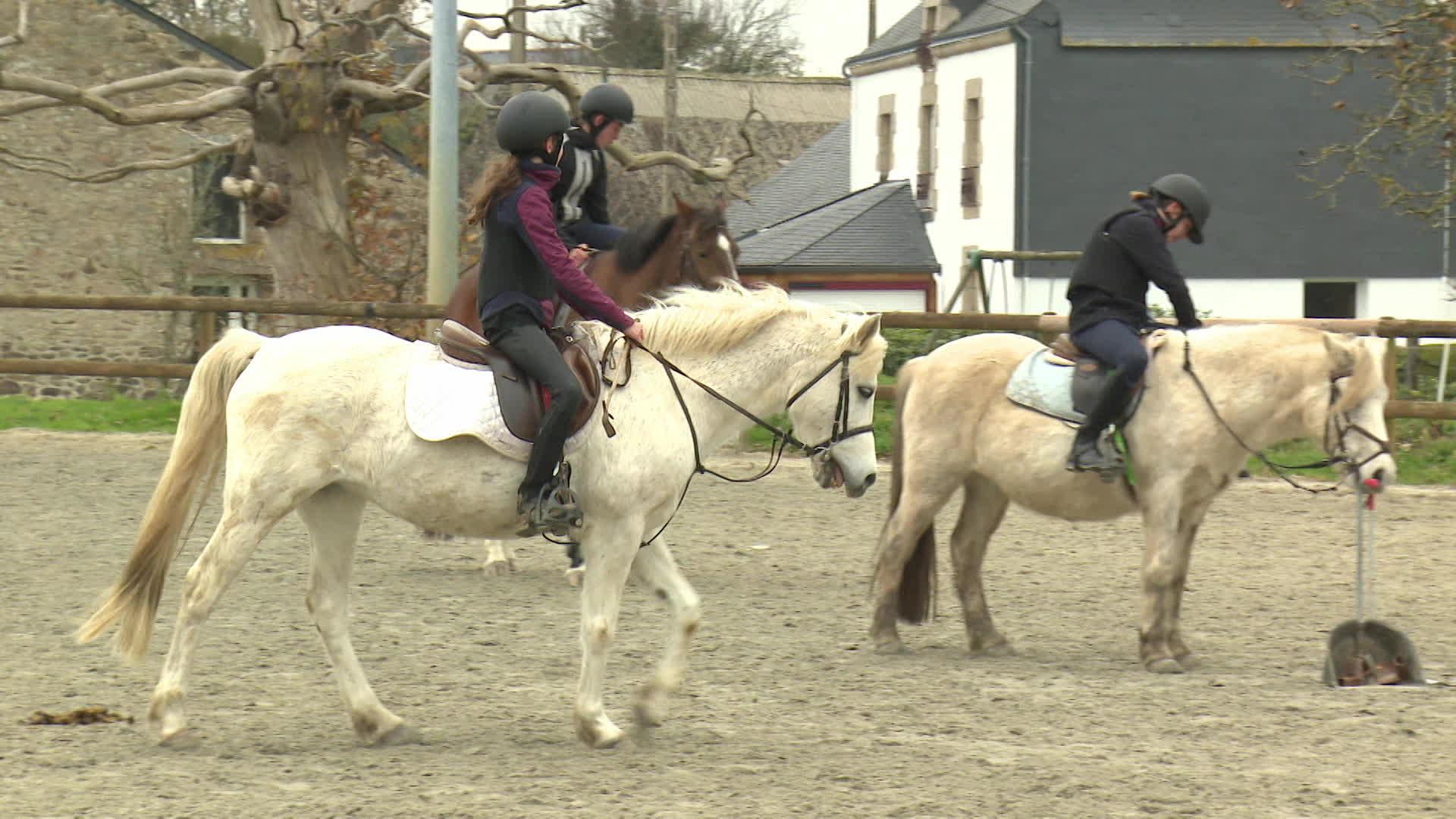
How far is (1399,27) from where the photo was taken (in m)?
16.8

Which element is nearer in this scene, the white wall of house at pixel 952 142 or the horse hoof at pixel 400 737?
the horse hoof at pixel 400 737

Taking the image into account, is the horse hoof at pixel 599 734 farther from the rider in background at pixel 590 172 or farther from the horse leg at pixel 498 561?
the horse leg at pixel 498 561

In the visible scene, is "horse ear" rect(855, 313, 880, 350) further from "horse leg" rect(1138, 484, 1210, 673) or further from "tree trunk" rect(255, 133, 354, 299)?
"tree trunk" rect(255, 133, 354, 299)

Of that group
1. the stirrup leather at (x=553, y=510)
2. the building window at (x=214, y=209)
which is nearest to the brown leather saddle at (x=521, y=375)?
the stirrup leather at (x=553, y=510)

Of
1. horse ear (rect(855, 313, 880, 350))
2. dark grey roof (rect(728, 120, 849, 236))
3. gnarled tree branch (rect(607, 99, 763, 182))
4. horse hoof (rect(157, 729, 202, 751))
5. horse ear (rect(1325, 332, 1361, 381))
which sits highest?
dark grey roof (rect(728, 120, 849, 236))

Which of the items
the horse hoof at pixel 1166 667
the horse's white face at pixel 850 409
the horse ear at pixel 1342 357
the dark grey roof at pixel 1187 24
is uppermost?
the dark grey roof at pixel 1187 24

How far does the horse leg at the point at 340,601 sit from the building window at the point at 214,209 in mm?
Answer: 21561

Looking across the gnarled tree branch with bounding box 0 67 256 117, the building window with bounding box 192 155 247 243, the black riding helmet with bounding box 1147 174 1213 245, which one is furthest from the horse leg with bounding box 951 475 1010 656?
the building window with bounding box 192 155 247 243

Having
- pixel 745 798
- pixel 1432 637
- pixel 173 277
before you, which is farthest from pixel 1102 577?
pixel 173 277

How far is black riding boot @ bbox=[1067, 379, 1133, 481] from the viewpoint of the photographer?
7617mm

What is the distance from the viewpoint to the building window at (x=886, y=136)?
135 ft

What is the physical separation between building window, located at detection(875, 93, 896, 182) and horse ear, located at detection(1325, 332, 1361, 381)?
34270 mm

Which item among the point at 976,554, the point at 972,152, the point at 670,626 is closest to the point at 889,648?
the point at 976,554

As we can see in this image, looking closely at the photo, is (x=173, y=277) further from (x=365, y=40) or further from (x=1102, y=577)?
(x=1102, y=577)
